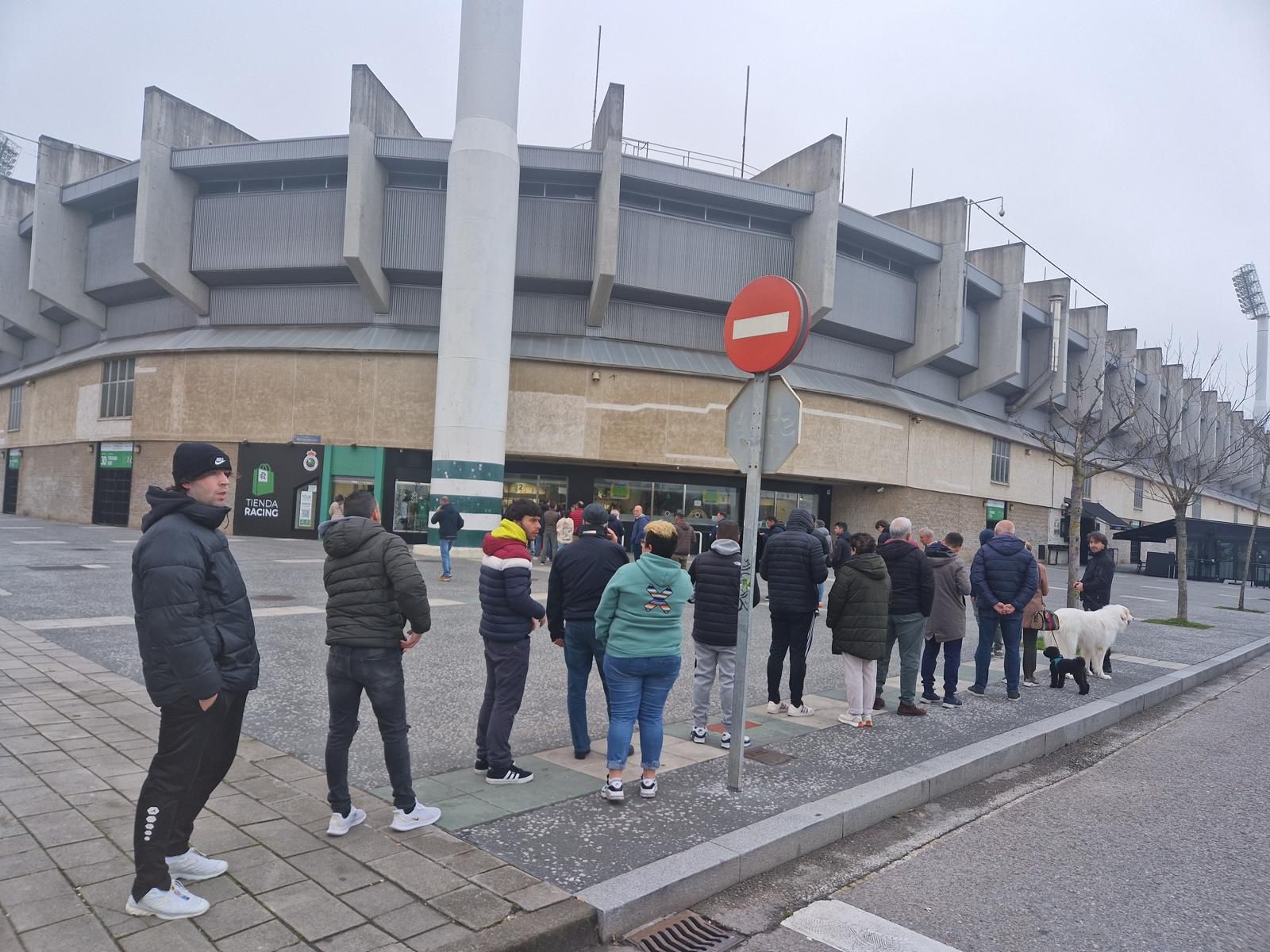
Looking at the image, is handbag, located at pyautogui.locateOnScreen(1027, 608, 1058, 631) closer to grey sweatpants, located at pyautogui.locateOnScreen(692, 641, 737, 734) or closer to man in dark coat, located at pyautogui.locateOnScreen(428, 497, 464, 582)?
grey sweatpants, located at pyautogui.locateOnScreen(692, 641, 737, 734)

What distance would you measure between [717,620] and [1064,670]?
5.34 meters

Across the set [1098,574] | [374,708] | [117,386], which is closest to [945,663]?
[1098,574]

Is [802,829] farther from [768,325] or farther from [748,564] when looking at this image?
[768,325]

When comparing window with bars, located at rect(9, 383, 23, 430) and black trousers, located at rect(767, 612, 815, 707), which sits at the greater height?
window with bars, located at rect(9, 383, 23, 430)

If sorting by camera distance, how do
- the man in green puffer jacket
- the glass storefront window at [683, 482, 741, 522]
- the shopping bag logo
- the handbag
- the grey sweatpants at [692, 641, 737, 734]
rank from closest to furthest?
the grey sweatpants at [692, 641, 737, 734], the man in green puffer jacket, the handbag, the shopping bag logo, the glass storefront window at [683, 482, 741, 522]

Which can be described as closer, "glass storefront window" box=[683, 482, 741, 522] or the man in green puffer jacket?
the man in green puffer jacket

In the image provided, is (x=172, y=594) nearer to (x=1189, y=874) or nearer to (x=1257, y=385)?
(x=1189, y=874)

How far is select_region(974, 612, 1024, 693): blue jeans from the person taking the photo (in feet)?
27.0

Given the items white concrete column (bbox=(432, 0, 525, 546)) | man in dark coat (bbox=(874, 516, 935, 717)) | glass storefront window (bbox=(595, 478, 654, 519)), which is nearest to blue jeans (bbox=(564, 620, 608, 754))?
man in dark coat (bbox=(874, 516, 935, 717))

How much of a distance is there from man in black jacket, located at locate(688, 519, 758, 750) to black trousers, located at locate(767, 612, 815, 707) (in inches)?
35.1

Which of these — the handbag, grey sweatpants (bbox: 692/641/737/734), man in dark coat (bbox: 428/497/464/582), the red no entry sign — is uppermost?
the red no entry sign

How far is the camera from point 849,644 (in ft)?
21.9

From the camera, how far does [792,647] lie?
6.84m

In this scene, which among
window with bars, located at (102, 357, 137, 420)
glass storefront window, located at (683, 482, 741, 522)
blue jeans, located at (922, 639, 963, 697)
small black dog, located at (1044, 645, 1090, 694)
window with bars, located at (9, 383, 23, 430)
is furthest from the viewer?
window with bars, located at (9, 383, 23, 430)
